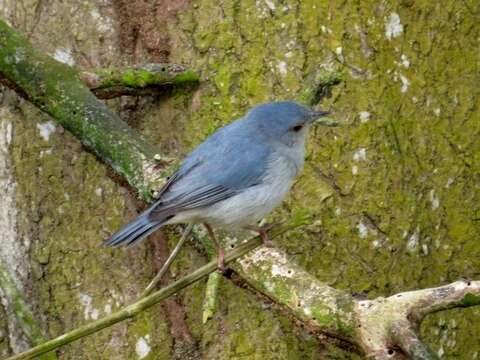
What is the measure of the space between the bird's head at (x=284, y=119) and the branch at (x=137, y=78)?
15.1 inches

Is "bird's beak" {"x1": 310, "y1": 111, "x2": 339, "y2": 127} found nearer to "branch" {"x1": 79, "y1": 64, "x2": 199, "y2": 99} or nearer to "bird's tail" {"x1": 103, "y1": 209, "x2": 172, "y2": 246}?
"branch" {"x1": 79, "y1": 64, "x2": 199, "y2": 99}

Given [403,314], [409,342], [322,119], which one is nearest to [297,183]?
[322,119]

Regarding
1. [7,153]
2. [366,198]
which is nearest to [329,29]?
[366,198]

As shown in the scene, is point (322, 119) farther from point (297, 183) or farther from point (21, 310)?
point (21, 310)

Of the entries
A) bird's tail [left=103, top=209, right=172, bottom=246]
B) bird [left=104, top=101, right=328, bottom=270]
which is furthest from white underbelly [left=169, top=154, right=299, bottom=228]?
bird's tail [left=103, top=209, right=172, bottom=246]

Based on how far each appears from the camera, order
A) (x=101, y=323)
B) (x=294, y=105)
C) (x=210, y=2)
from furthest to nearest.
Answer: (x=210, y=2)
(x=294, y=105)
(x=101, y=323)

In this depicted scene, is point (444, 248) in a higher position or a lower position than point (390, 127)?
lower

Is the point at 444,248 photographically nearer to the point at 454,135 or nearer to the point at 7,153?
the point at 454,135

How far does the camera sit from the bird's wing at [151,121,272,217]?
150 inches

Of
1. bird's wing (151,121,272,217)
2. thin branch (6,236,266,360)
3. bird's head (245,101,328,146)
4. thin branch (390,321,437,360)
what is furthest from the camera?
bird's head (245,101,328,146)

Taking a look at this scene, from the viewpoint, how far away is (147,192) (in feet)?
13.1

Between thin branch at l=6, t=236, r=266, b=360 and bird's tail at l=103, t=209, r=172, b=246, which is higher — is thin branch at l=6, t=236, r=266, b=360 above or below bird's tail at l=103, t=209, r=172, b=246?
below

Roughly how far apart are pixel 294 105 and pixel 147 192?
0.69m

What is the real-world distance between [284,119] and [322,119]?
0.54ft
